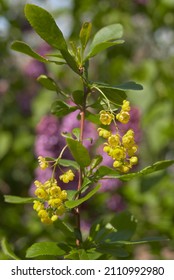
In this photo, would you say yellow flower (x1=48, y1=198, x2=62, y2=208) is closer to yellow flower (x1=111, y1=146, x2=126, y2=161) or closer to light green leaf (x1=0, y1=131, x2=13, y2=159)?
yellow flower (x1=111, y1=146, x2=126, y2=161)

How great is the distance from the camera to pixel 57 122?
152cm

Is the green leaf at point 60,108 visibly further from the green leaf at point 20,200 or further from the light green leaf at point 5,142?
the light green leaf at point 5,142

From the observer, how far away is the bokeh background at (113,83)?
1.67m

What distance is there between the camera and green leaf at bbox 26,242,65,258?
0.64 metres

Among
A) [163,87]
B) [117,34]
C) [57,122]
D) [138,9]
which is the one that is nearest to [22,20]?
[138,9]

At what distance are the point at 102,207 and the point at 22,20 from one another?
109 cm

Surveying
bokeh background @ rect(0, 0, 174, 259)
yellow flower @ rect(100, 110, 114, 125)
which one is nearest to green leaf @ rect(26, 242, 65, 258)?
yellow flower @ rect(100, 110, 114, 125)

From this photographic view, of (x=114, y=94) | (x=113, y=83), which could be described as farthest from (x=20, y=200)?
(x=113, y=83)

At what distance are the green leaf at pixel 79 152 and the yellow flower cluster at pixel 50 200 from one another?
37 millimetres

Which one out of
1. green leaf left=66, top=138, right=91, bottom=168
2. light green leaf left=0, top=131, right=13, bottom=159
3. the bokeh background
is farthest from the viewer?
light green leaf left=0, top=131, right=13, bottom=159

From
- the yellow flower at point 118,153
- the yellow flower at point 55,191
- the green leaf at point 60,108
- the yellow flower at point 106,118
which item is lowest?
the yellow flower at point 55,191

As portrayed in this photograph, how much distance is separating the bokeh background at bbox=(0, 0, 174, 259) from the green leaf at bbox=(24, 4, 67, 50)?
3.11 ft

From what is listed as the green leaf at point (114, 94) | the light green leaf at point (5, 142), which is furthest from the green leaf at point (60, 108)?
the light green leaf at point (5, 142)
